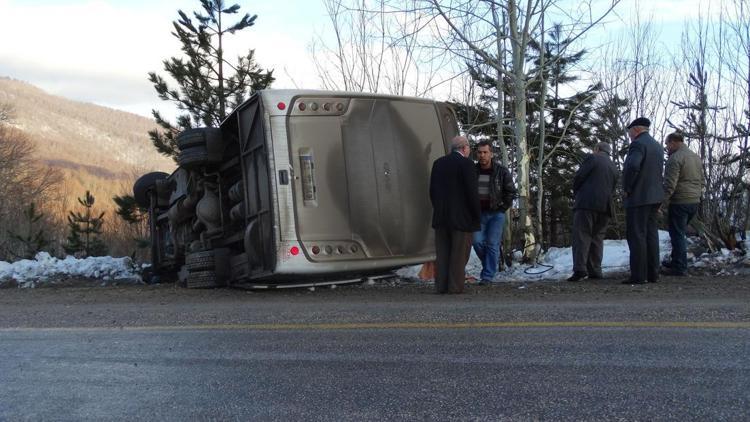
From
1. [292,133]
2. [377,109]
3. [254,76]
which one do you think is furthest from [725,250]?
[254,76]

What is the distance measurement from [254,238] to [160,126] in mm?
19565

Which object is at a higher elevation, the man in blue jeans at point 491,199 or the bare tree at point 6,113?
the bare tree at point 6,113

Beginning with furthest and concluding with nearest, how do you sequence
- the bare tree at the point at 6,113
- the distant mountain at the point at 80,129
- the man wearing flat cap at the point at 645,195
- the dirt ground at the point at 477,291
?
the distant mountain at the point at 80,129
the bare tree at the point at 6,113
the man wearing flat cap at the point at 645,195
the dirt ground at the point at 477,291

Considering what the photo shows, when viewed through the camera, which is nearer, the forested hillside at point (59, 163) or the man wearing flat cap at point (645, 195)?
the man wearing flat cap at point (645, 195)

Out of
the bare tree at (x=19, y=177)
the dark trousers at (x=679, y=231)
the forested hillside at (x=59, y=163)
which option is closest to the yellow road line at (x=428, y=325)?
the dark trousers at (x=679, y=231)

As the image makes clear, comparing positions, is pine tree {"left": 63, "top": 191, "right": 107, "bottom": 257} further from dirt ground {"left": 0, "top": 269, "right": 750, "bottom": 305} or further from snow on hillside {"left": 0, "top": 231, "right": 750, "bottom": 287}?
dirt ground {"left": 0, "top": 269, "right": 750, "bottom": 305}

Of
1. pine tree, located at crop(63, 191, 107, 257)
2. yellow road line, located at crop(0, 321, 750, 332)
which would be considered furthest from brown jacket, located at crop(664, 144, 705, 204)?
pine tree, located at crop(63, 191, 107, 257)

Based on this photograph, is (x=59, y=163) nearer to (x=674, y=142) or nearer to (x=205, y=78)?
(x=205, y=78)

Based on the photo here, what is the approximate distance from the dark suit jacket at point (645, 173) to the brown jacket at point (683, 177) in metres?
0.65

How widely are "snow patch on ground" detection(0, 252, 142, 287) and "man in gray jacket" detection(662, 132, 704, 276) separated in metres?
9.12

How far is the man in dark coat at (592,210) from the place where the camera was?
844 cm

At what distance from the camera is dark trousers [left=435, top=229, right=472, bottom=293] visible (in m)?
7.16

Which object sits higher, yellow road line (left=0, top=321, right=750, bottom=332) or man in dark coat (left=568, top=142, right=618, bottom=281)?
man in dark coat (left=568, top=142, right=618, bottom=281)

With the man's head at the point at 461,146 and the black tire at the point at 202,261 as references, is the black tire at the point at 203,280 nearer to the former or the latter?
the black tire at the point at 202,261
